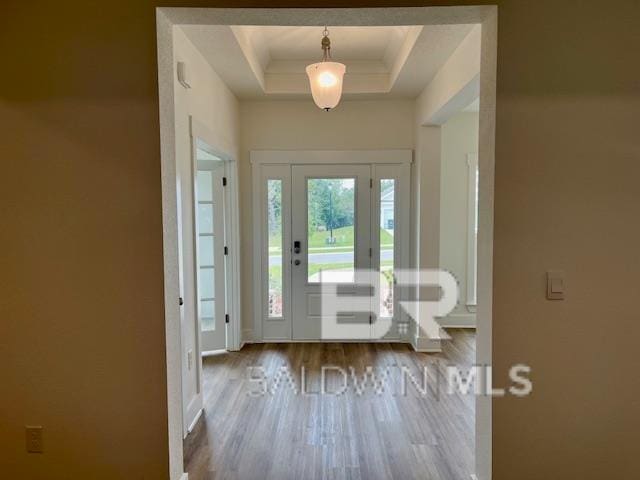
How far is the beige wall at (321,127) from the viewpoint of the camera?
425cm

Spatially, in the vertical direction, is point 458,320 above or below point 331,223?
below

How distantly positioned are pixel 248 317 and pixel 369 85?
9.09 feet

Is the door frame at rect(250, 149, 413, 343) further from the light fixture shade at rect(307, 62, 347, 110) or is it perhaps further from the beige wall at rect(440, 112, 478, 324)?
the light fixture shade at rect(307, 62, 347, 110)

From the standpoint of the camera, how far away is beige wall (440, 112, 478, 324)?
4973 mm

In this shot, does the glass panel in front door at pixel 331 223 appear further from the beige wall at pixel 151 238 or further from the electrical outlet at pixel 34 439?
the electrical outlet at pixel 34 439

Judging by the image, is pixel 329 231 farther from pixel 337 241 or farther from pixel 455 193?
pixel 455 193

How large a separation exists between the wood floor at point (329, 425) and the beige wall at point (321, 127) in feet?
5.62

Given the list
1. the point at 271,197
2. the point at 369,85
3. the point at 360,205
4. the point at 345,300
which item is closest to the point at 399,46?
the point at 369,85

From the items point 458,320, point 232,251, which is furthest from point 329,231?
point 458,320

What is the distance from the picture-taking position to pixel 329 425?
2668mm

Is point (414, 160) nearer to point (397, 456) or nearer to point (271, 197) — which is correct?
point (271, 197)

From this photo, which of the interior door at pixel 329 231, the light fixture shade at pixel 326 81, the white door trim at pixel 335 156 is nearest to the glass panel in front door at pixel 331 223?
the interior door at pixel 329 231

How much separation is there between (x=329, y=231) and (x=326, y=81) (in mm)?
1989

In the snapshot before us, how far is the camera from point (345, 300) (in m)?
4.46
